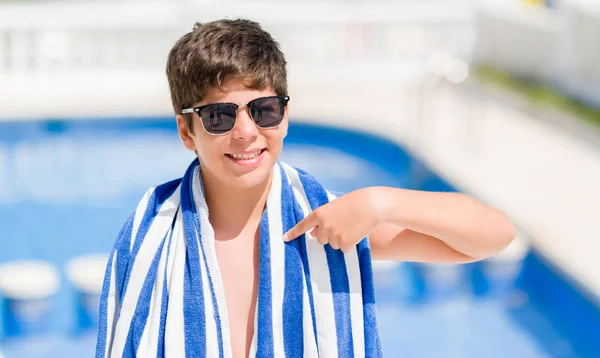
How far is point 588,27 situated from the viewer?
10320 mm

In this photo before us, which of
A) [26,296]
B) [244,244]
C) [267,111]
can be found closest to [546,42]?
[26,296]

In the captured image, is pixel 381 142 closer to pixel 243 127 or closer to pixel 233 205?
pixel 233 205

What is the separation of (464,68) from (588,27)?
318 cm

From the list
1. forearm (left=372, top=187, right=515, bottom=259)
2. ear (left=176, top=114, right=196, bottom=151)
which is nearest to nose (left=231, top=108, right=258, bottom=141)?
ear (left=176, top=114, right=196, bottom=151)

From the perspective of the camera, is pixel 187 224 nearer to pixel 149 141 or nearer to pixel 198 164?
pixel 198 164

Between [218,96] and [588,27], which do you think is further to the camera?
[588,27]

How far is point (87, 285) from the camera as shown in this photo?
17.6 feet

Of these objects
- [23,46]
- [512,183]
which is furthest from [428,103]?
[23,46]

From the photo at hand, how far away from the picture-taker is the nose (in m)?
1.84

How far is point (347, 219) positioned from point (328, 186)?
6.64 m

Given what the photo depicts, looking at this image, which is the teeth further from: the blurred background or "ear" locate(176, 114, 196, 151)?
the blurred background

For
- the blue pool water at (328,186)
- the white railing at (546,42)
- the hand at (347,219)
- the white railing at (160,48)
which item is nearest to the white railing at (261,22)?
the white railing at (160,48)

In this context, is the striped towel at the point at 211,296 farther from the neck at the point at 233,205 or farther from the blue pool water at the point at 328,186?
the blue pool water at the point at 328,186

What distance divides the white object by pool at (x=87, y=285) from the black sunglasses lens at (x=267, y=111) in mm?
3720
